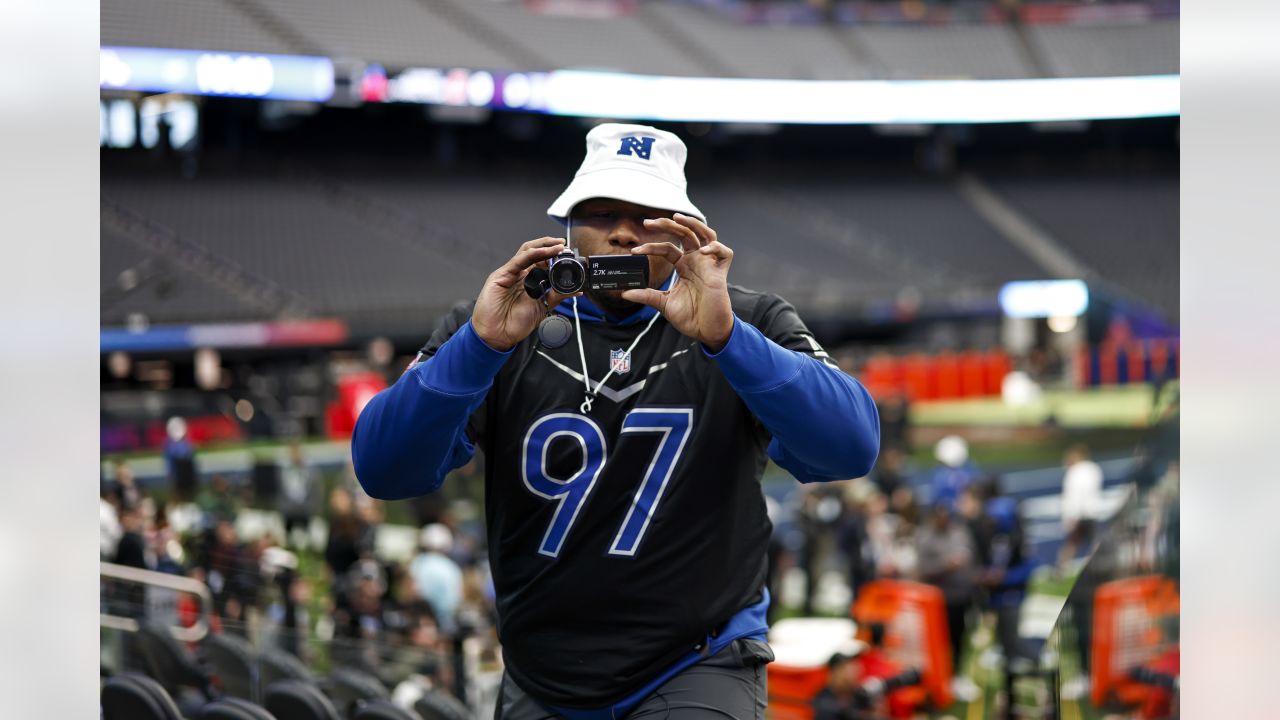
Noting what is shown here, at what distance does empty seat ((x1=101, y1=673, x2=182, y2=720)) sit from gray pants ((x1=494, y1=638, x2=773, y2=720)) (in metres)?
1.89

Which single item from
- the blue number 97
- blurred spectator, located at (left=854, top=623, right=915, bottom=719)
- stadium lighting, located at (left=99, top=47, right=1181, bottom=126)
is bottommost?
blurred spectator, located at (left=854, top=623, right=915, bottom=719)

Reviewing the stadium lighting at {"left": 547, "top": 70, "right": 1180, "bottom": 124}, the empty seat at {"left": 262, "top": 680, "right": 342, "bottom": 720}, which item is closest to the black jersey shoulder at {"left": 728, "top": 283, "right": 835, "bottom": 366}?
the empty seat at {"left": 262, "top": 680, "right": 342, "bottom": 720}

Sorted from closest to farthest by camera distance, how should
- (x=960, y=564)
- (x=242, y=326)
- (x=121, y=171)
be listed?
(x=960, y=564), (x=242, y=326), (x=121, y=171)

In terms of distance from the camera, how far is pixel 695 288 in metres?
1.91

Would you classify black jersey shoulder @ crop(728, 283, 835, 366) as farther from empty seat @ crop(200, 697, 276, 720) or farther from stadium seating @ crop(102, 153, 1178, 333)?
stadium seating @ crop(102, 153, 1178, 333)

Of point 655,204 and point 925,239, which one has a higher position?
point 925,239

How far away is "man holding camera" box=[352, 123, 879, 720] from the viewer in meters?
1.94

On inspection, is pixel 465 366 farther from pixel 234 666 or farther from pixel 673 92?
pixel 673 92

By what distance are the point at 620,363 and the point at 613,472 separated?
184 millimetres

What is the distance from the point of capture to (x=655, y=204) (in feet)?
6.72
